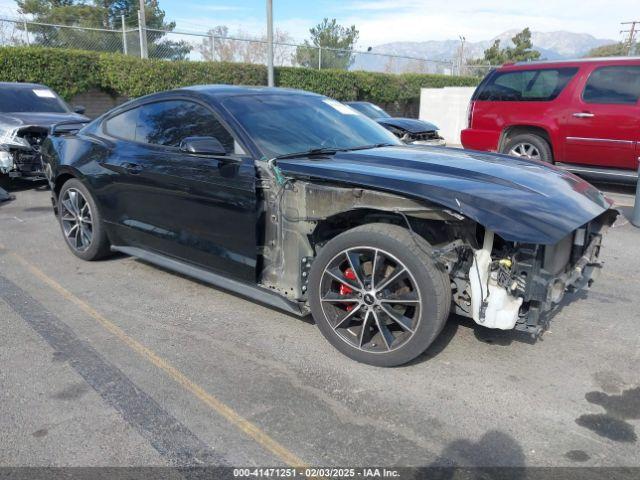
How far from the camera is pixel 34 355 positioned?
345cm

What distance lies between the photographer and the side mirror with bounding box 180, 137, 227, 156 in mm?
3615

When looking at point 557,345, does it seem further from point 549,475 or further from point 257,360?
point 257,360

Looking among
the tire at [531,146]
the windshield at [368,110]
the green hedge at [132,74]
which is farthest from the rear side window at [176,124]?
the green hedge at [132,74]

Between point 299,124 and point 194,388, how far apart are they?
211 cm

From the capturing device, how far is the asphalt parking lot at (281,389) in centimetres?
255

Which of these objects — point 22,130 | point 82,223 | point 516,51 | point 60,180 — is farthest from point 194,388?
point 516,51

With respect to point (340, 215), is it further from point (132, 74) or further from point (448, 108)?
point (448, 108)

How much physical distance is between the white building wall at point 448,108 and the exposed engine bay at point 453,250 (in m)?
18.0

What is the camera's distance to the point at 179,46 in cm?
1975

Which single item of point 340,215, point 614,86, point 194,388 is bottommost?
point 194,388

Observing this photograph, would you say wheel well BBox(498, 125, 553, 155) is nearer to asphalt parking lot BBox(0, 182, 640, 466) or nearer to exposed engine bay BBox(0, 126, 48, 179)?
asphalt parking lot BBox(0, 182, 640, 466)

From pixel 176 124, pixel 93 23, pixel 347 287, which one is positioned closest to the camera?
pixel 347 287

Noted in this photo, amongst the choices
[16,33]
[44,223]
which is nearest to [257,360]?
[44,223]

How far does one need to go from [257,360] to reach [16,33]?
670 inches
